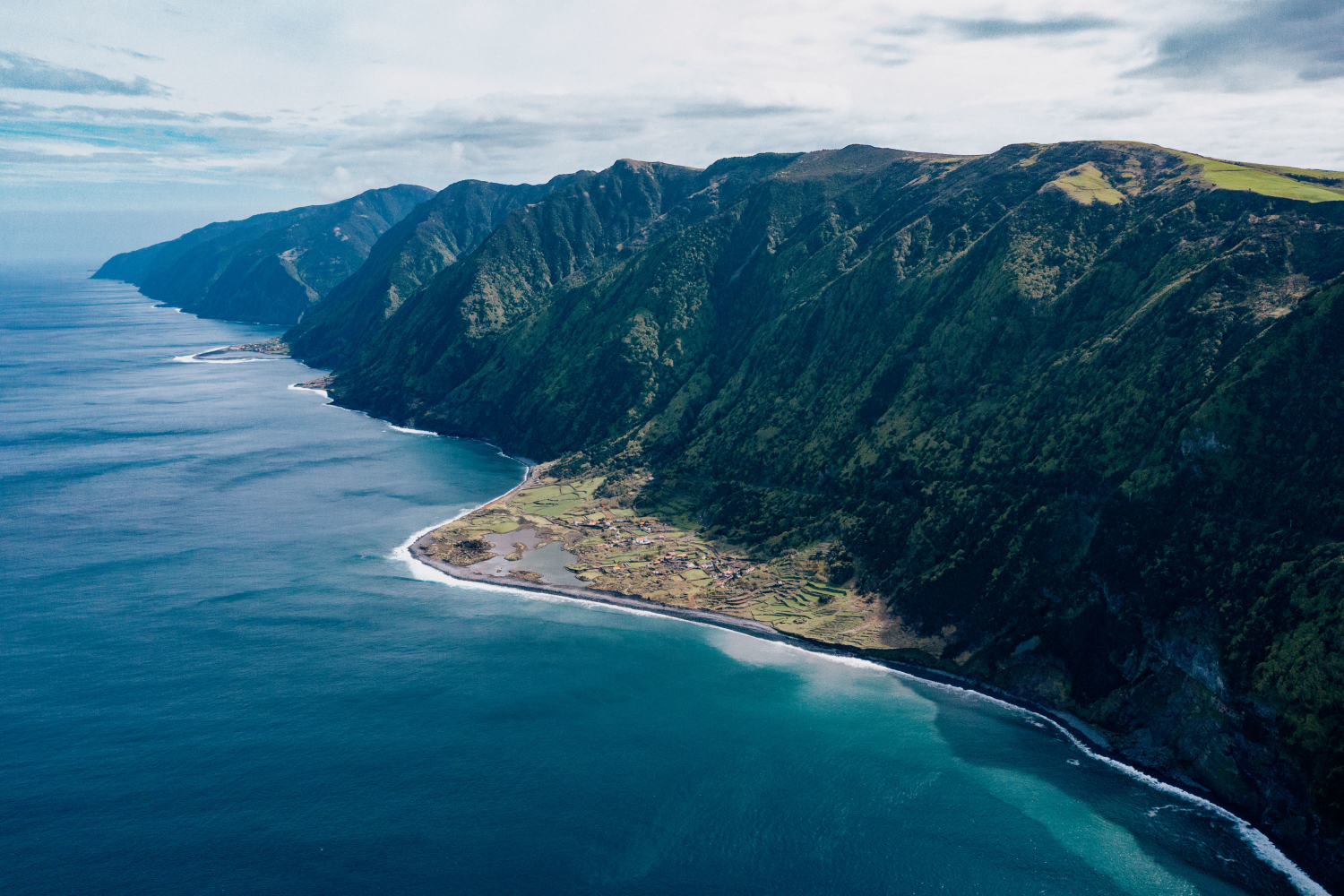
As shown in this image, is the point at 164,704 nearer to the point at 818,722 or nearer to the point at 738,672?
the point at 738,672

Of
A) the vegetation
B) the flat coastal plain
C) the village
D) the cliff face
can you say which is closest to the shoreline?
the flat coastal plain

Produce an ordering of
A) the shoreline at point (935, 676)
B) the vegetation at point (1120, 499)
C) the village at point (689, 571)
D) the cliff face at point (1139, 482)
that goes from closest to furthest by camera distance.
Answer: the shoreline at point (935, 676) → the cliff face at point (1139, 482) → the vegetation at point (1120, 499) → the village at point (689, 571)

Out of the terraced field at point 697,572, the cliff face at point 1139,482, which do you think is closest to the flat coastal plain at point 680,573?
the terraced field at point 697,572

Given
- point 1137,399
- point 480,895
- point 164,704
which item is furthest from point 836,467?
point 164,704

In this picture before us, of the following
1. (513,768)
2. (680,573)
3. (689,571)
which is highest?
(689,571)

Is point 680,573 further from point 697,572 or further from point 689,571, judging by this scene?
point 697,572

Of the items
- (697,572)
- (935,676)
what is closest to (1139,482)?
(935,676)

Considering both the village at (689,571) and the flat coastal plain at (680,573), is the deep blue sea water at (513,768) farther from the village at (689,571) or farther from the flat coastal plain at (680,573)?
the village at (689,571)
